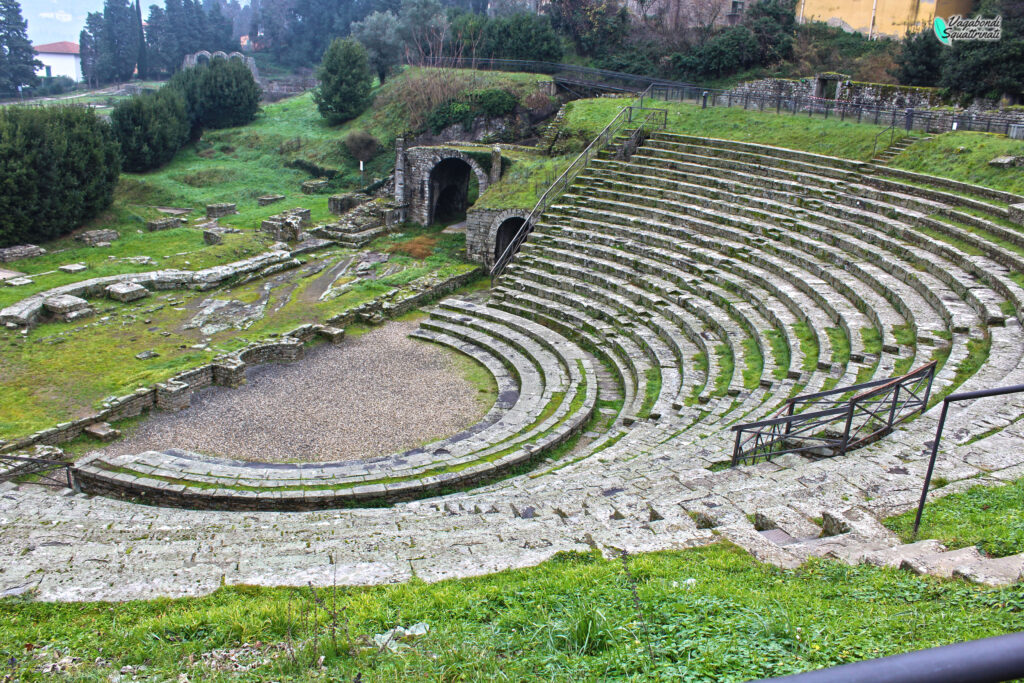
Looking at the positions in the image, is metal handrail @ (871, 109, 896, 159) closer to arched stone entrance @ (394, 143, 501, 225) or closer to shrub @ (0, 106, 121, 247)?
arched stone entrance @ (394, 143, 501, 225)

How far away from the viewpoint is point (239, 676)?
485cm

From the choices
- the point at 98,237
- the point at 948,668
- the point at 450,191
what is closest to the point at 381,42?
the point at 450,191

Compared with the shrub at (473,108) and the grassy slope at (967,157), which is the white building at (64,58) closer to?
the shrub at (473,108)

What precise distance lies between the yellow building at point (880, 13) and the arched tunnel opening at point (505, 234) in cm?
2347

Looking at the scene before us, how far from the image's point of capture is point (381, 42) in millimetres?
46406

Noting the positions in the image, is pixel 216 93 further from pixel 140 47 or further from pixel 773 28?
pixel 140 47

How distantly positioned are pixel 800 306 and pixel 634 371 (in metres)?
3.75

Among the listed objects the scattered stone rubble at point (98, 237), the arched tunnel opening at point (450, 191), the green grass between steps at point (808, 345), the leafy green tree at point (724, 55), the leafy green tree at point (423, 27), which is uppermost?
the leafy green tree at point (423, 27)

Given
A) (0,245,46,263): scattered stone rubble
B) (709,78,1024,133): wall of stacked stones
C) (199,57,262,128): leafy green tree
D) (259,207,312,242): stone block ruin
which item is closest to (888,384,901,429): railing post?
(709,78,1024,133): wall of stacked stones

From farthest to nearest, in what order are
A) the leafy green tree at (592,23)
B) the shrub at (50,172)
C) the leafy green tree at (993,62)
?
1. the leafy green tree at (592,23)
2. the shrub at (50,172)
3. the leafy green tree at (993,62)

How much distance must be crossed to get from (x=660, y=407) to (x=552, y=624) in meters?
8.92

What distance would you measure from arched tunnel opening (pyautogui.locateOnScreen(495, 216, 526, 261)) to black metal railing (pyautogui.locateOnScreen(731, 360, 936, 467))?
15.6 metres

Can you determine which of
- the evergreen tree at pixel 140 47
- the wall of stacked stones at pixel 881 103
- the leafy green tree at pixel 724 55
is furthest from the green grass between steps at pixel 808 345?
the evergreen tree at pixel 140 47

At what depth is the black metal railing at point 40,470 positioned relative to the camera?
12148 millimetres
